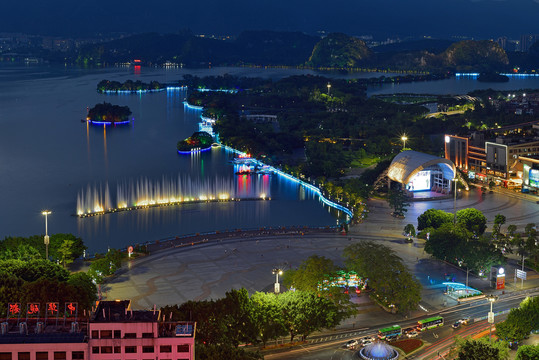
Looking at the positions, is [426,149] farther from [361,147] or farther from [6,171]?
[6,171]

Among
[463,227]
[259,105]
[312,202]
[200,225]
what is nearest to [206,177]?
[312,202]

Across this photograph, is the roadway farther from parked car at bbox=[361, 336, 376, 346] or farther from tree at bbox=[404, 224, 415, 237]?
tree at bbox=[404, 224, 415, 237]

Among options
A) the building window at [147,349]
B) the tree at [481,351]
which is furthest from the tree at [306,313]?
the building window at [147,349]

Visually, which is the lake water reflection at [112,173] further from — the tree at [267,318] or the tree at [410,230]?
the tree at [267,318]

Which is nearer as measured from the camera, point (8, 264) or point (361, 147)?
point (8, 264)

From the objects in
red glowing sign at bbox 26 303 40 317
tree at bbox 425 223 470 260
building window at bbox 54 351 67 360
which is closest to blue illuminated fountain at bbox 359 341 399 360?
building window at bbox 54 351 67 360

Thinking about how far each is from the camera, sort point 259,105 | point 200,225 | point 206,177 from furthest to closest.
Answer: point 259,105 < point 206,177 < point 200,225

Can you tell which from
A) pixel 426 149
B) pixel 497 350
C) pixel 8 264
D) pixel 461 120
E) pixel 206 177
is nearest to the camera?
pixel 497 350
